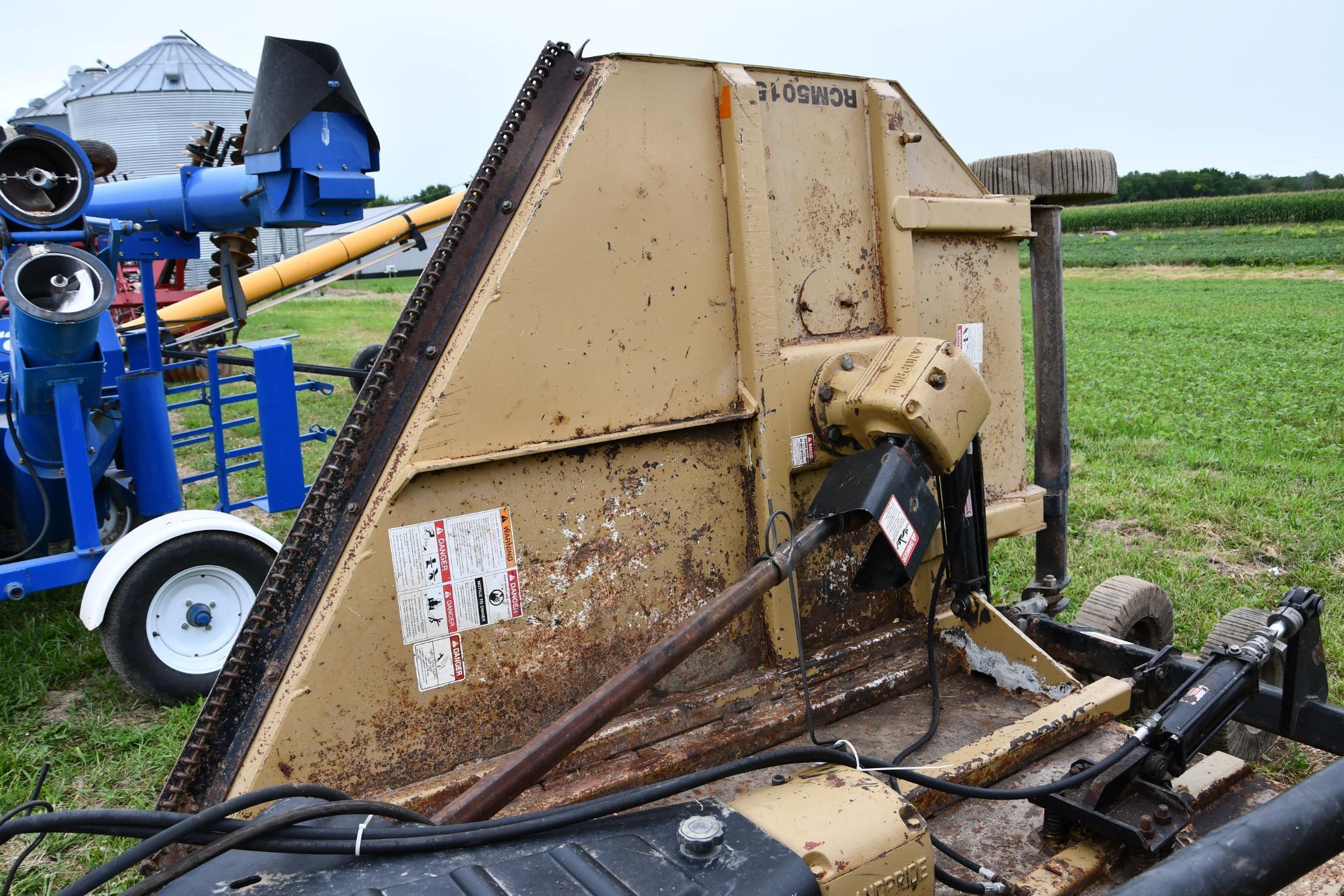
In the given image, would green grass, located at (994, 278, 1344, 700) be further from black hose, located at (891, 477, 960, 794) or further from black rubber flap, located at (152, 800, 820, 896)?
black rubber flap, located at (152, 800, 820, 896)

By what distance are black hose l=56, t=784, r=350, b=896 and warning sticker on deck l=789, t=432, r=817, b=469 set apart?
1.51 m

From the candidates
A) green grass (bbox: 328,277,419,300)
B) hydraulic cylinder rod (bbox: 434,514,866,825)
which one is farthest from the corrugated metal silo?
hydraulic cylinder rod (bbox: 434,514,866,825)

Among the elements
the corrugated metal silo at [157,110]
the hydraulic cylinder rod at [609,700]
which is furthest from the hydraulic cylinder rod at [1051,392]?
the corrugated metal silo at [157,110]

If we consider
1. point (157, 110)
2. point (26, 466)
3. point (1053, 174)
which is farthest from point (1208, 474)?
point (157, 110)

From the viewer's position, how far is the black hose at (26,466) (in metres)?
4.71

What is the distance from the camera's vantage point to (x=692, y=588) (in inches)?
103

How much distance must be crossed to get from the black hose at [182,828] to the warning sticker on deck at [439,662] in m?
0.61

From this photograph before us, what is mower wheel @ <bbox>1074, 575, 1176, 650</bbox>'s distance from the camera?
3662mm

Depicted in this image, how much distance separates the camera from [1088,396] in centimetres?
1060

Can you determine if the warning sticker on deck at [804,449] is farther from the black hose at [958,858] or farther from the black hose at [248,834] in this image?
the black hose at [248,834]

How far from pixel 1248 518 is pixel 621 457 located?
5.04 metres

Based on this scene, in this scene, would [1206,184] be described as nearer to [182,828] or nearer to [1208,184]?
[1208,184]

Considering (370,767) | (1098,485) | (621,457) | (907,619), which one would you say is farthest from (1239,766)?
(1098,485)

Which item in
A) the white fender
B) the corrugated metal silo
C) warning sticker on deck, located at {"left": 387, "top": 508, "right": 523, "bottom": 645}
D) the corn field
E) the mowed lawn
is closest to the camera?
warning sticker on deck, located at {"left": 387, "top": 508, "right": 523, "bottom": 645}
